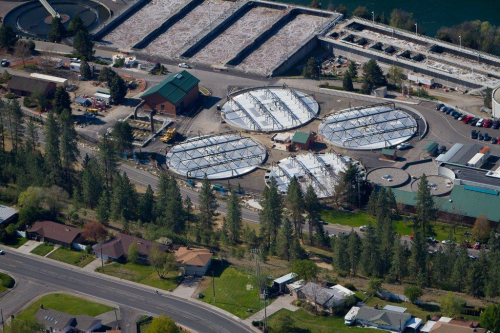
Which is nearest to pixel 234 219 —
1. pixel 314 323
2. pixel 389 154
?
pixel 314 323

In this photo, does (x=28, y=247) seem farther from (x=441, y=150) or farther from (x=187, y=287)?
(x=441, y=150)

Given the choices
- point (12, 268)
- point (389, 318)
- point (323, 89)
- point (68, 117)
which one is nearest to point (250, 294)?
point (389, 318)

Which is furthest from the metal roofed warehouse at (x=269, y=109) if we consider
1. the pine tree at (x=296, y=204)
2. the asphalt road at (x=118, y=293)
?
the asphalt road at (x=118, y=293)

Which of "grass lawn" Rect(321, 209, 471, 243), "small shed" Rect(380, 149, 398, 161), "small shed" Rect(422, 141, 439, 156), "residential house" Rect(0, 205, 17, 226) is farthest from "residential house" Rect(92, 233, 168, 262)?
"small shed" Rect(422, 141, 439, 156)

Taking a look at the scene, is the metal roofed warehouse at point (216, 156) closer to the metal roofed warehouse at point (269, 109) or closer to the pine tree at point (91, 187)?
the metal roofed warehouse at point (269, 109)

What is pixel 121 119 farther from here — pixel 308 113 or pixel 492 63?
pixel 492 63

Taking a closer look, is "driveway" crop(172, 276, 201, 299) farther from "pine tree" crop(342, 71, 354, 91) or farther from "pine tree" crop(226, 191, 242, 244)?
"pine tree" crop(342, 71, 354, 91)

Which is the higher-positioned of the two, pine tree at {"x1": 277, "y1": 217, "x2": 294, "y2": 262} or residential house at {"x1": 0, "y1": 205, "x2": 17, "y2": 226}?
pine tree at {"x1": 277, "y1": 217, "x2": 294, "y2": 262}
